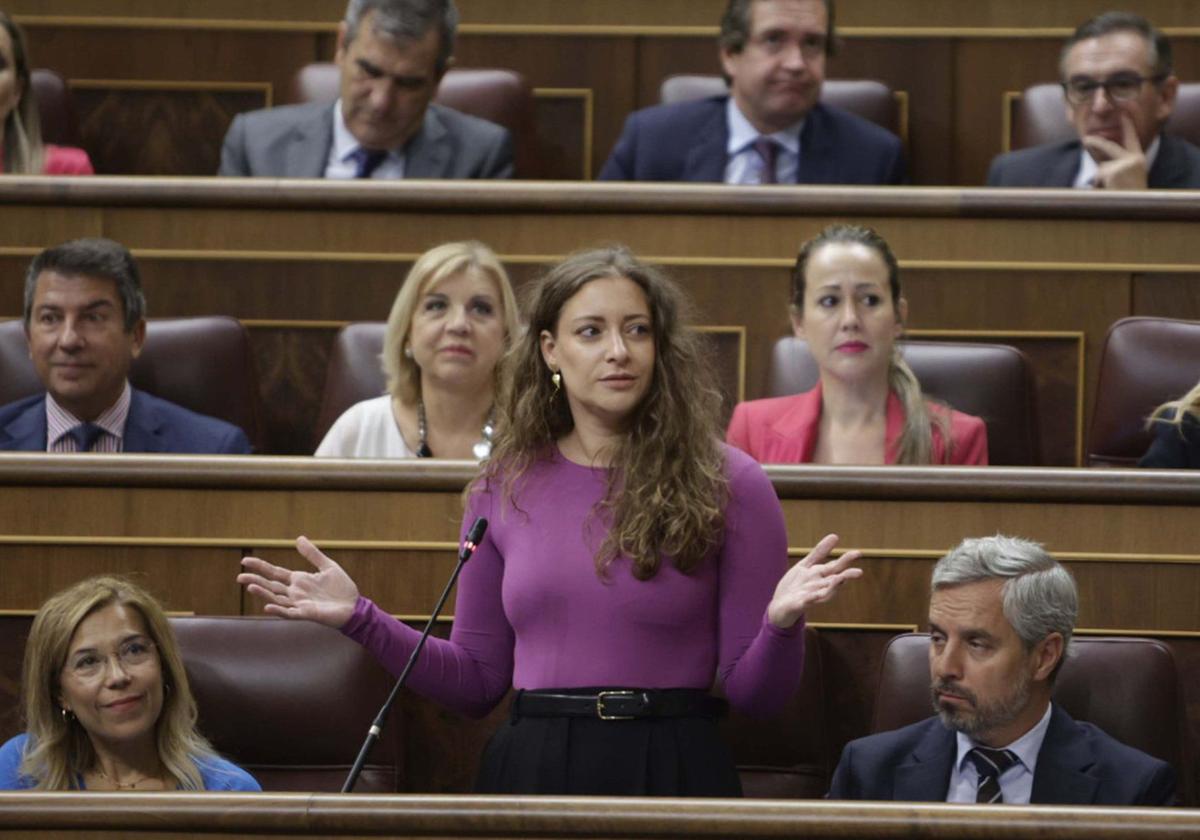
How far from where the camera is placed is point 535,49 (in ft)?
6.09

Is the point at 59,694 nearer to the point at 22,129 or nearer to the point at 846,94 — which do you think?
the point at 22,129

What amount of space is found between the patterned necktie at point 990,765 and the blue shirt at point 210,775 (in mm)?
364

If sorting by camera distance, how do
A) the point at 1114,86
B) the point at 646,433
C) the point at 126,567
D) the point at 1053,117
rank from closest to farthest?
the point at 646,433
the point at 126,567
the point at 1114,86
the point at 1053,117

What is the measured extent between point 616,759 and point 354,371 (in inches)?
20.8

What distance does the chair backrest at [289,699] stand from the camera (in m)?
1.05

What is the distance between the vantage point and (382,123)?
1565 mm

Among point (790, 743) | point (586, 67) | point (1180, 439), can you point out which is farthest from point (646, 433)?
point (586, 67)

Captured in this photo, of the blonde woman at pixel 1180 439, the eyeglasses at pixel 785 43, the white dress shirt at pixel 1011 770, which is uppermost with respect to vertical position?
the eyeglasses at pixel 785 43

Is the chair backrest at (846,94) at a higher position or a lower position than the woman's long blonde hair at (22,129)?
higher

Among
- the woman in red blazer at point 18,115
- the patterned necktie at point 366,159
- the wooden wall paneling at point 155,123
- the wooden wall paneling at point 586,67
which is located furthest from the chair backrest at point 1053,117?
the woman in red blazer at point 18,115

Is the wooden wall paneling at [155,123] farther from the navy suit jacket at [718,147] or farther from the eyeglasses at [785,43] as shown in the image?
the eyeglasses at [785,43]

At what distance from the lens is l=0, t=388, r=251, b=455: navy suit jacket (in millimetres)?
1315

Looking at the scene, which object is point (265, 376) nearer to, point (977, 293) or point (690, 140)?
point (690, 140)

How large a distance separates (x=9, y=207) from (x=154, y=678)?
574mm
